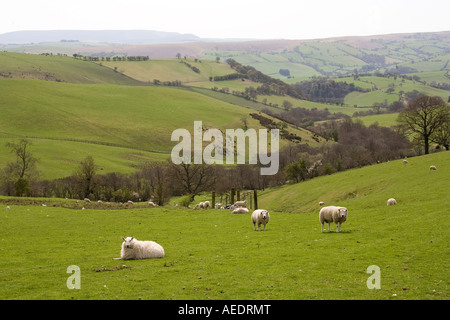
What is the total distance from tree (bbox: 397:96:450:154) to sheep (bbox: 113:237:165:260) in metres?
57.0

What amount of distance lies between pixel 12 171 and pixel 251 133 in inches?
3433

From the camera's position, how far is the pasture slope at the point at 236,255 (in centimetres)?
1576

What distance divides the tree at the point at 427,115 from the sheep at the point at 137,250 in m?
57.0

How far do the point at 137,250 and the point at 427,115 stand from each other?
60956 mm

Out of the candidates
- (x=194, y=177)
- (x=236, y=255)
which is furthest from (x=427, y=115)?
(x=236, y=255)

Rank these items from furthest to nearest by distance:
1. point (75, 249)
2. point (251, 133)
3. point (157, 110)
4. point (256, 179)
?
1. point (157, 110)
2. point (251, 133)
3. point (256, 179)
4. point (75, 249)

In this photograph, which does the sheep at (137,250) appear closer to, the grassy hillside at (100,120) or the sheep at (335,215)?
the sheep at (335,215)

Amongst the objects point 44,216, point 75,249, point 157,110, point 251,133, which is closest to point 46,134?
point 157,110

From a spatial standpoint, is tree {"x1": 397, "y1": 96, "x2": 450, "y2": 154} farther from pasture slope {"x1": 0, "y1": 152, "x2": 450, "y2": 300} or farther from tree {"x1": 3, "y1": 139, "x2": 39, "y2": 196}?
tree {"x1": 3, "y1": 139, "x2": 39, "y2": 196}

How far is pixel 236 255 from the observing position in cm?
2195

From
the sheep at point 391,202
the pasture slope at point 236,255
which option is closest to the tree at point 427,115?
the pasture slope at point 236,255

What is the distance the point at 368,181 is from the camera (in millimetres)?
53969

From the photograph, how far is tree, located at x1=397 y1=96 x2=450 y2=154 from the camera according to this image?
227 ft
